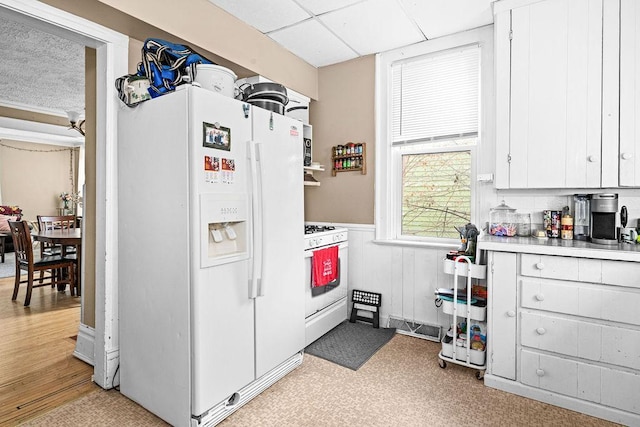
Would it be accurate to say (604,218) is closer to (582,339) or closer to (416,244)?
(582,339)

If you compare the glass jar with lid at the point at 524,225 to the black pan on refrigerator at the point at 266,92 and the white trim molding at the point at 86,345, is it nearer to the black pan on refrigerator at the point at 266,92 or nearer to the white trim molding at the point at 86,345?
the black pan on refrigerator at the point at 266,92

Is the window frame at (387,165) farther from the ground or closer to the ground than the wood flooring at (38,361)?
farther from the ground

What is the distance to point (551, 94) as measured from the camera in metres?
2.40

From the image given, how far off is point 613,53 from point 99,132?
11.3ft

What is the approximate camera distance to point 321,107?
3746 mm

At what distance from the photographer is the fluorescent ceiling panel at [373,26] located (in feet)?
8.54

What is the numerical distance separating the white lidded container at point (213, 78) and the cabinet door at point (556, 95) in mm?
2054

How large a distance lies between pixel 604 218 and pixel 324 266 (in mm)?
2017

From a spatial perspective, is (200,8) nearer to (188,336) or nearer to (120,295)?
(120,295)

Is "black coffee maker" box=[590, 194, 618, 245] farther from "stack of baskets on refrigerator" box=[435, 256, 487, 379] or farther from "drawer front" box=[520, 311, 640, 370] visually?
"stack of baskets on refrigerator" box=[435, 256, 487, 379]

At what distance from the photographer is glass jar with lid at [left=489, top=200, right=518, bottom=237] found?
2705mm

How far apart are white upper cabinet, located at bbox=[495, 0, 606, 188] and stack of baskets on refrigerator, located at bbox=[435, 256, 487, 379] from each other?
71cm

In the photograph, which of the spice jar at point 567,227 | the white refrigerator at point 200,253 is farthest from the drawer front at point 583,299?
the white refrigerator at point 200,253

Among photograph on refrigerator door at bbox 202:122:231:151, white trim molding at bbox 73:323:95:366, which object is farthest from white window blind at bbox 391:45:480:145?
white trim molding at bbox 73:323:95:366
